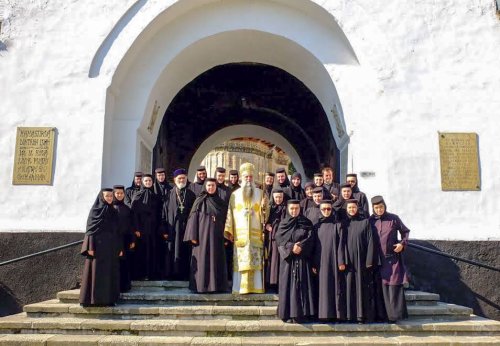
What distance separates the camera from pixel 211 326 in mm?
5062

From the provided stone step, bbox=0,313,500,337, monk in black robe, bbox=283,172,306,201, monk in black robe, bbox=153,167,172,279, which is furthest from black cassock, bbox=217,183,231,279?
stone step, bbox=0,313,500,337

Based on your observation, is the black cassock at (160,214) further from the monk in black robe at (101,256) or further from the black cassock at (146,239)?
the monk in black robe at (101,256)

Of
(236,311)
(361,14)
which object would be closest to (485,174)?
(361,14)

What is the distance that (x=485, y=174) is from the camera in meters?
7.05

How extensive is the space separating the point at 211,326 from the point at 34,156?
3.90m

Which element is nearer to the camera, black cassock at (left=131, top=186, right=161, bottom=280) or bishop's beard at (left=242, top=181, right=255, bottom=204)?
bishop's beard at (left=242, top=181, right=255, bottom=204)

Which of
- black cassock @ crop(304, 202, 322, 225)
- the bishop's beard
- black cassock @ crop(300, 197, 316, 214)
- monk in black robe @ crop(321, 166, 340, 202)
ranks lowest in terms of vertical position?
black cassock @ crop(304, 202, 322, 225)

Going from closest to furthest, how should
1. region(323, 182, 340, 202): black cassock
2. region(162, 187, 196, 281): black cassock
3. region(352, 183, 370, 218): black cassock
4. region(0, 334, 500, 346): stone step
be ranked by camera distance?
region(0, 334, 500, 346): stone step
region(162, 187, 196, 281): black cassock
region(352, 183, 370, 218): black cassock
region(323, 182, 340, 202): black cassock

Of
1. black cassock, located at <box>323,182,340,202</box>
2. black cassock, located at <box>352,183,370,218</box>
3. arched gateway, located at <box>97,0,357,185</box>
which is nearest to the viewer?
black cassock, located at <box>352,183,370,218</box>

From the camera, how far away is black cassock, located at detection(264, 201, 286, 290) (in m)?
5.95

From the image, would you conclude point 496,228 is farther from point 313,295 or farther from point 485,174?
point 313,295

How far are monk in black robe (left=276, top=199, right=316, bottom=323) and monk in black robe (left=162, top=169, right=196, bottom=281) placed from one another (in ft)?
5.05

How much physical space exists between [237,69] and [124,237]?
266 inches

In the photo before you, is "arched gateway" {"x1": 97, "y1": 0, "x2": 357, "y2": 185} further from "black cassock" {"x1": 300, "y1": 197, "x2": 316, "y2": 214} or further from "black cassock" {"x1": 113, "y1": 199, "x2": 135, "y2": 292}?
"black cassock" {"x1": 300, "y1": 197, "x2": 316, "y2": 214}
